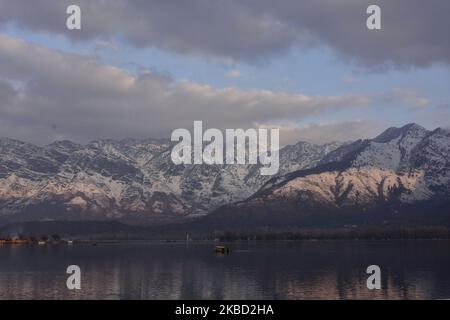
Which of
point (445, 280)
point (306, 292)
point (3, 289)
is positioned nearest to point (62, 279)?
point (3, 289)

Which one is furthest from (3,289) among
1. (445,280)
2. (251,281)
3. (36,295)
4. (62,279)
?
(445,280)

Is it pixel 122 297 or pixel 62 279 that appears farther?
pixel 62 279

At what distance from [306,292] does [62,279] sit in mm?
66097
